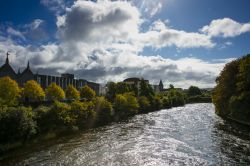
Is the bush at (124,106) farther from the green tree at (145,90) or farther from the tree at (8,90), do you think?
the green tree at (145,90)

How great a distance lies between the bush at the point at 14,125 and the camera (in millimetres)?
39531

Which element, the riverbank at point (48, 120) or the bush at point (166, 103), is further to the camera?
the bush at point (166, 103)

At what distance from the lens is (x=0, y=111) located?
4044 centimetres

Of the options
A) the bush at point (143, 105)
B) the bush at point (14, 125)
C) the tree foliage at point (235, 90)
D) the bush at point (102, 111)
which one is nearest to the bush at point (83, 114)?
the bush at point (102, 111)

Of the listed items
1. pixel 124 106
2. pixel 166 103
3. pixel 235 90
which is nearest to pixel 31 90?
pixel 124 106

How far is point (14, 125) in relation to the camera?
131 ft

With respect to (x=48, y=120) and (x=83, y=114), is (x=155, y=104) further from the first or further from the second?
(x=48, y=120)

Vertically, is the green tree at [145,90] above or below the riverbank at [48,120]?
above

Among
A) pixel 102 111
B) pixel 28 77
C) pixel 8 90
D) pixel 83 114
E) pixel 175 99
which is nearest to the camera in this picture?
pixel 83 114

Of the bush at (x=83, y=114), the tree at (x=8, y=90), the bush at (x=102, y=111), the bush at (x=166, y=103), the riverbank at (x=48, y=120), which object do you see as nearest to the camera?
the riverbank at (x=48, y=120)

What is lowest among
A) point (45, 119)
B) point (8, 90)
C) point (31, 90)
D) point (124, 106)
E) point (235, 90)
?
point (45, 119)

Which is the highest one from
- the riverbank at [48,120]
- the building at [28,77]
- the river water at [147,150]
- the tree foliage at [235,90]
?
the building at [28,77]

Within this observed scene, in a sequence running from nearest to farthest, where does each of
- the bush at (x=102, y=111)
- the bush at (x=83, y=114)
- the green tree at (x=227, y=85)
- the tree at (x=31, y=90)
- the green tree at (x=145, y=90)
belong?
the bush at (x=83, y=114), the green tree at (x=227, y=85), the bush at (x=102, y=111), the tree at (x=31, y=90), the green tree at (x=145, y=90)

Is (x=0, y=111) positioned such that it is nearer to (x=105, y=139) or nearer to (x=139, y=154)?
(x=105, y=139)
